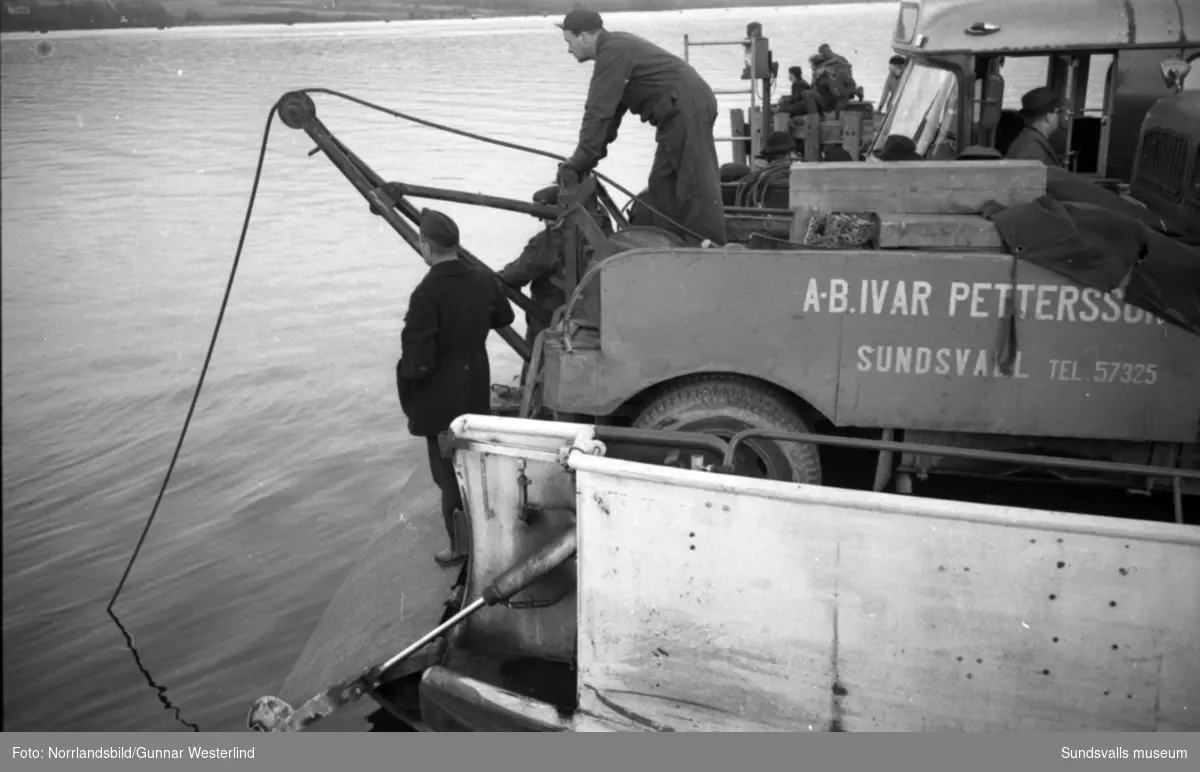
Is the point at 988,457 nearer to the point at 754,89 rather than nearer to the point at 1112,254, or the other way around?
the point at 1112,254

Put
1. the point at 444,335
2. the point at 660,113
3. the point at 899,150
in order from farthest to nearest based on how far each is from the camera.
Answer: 1. the point at 899,150
2. the point at 660,113
3. the point at 444,335

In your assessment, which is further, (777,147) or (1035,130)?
(777,147)

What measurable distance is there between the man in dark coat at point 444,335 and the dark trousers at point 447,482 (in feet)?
0.29

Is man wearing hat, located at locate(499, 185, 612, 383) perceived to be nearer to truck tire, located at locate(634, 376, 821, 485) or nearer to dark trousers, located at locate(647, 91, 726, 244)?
dark trousers, located at locate(647, 91, 726, 244)

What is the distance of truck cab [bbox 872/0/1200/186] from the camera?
679cm

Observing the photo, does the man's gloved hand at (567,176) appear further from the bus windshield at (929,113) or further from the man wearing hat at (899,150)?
the bus windshield at (929,113)

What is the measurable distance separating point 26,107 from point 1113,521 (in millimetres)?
36793

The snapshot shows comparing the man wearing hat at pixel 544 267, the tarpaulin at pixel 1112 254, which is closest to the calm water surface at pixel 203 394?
the man wearing hat at pixel 544 267

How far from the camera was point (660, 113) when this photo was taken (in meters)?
6.23

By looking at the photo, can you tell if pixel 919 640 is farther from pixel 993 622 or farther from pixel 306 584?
pixel 306 584

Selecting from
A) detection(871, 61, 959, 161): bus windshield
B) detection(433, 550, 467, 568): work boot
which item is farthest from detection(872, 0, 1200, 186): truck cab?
detection(433, 550, 467, 568): work boot

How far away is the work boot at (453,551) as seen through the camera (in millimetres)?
5555

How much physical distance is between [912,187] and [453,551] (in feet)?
9.25

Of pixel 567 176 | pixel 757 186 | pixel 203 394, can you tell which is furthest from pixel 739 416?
pixel 203 394
